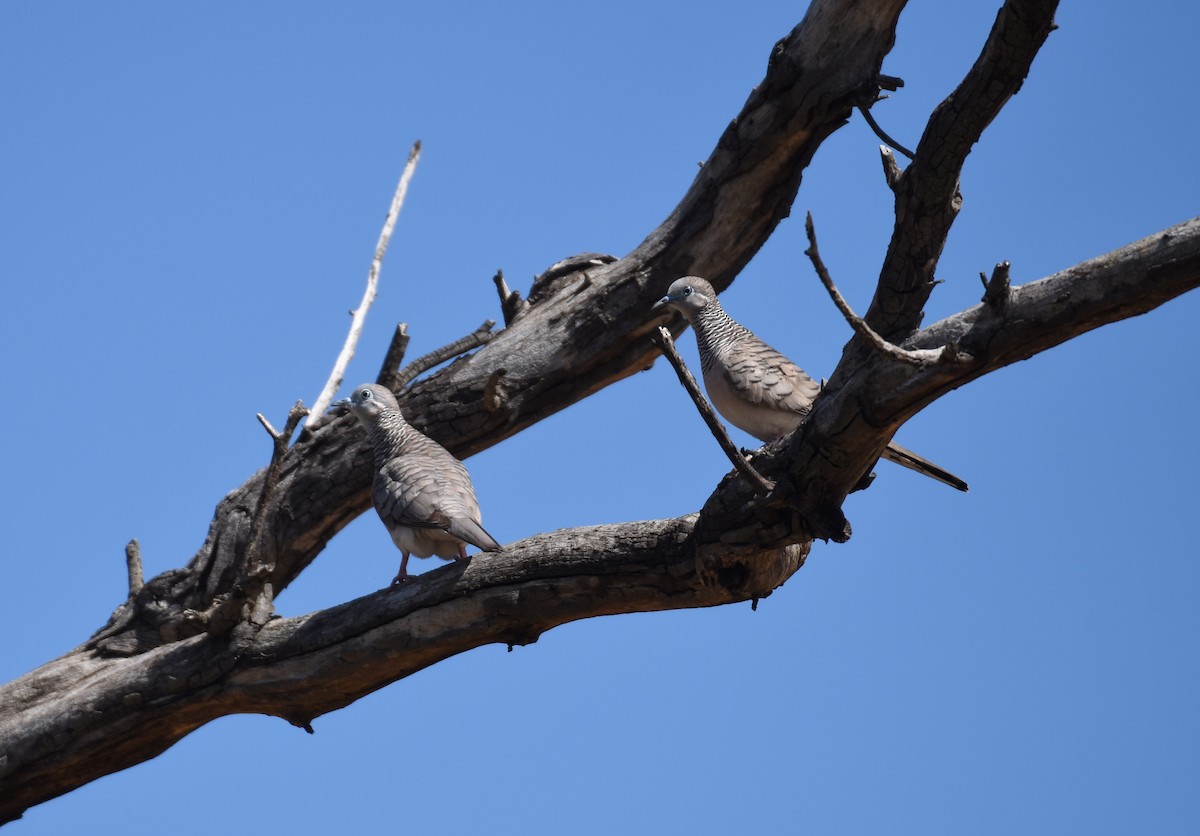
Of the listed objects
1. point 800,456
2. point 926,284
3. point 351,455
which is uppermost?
point 351,455

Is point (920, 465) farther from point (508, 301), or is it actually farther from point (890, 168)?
point (508, 301)

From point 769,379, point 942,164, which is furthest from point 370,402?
point 942,164

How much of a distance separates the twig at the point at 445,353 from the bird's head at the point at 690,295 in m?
0.94

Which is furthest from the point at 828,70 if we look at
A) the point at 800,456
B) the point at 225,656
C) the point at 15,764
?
the point at 15,764

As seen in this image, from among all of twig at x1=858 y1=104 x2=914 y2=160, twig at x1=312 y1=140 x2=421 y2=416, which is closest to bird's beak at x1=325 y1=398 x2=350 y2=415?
twig at x1=312 y1=140 x2=421 y2=416

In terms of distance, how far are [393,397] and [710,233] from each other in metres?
1.70

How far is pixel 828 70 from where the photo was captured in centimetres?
545

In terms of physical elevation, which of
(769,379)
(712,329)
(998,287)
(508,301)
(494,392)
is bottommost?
(998,287)

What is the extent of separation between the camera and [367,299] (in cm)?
608

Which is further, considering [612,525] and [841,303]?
[612,525]

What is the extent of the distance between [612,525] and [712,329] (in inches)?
60.6

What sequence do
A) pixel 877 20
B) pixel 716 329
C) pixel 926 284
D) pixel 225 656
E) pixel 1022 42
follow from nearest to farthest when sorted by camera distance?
pixel 1022 42 → pixel 926 284 → pixel 225 656 → pixel 877 20 → pixel 716 329

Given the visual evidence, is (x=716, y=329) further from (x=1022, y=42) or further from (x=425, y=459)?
(x=1022, y=42)

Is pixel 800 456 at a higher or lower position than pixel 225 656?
lower
